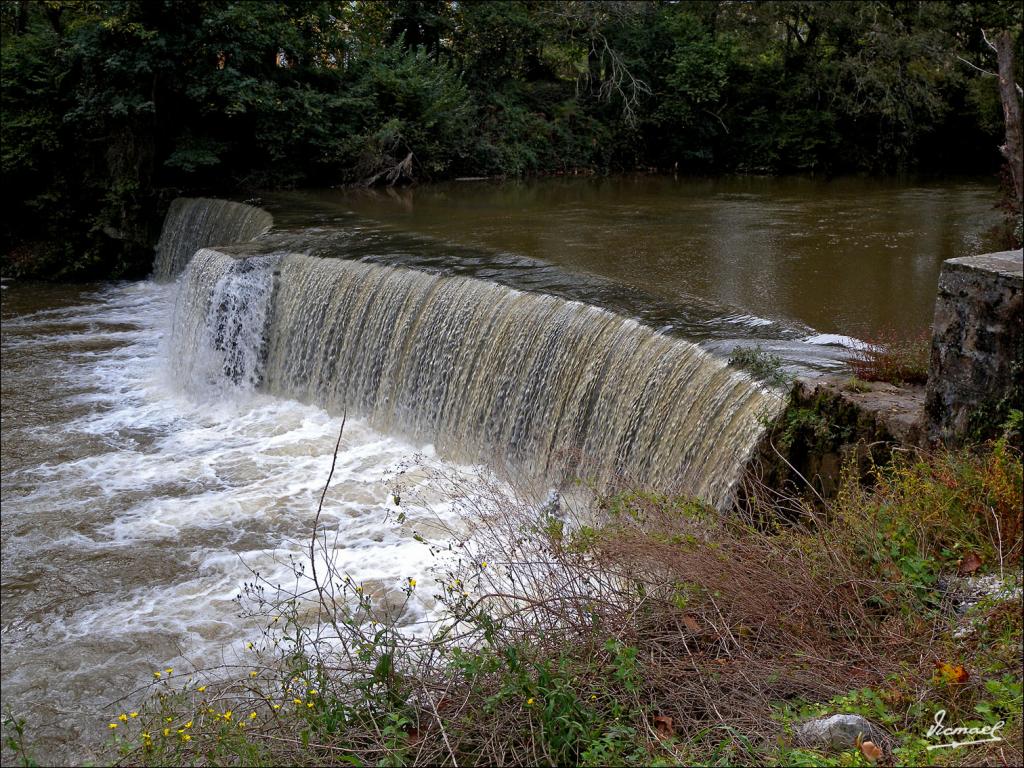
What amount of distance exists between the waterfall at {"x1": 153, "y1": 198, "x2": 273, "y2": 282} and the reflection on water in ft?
1.90

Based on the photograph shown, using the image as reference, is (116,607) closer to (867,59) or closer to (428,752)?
(428,752)

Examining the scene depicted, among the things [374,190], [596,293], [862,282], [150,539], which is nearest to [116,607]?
[150,539]

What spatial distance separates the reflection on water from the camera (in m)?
9.20

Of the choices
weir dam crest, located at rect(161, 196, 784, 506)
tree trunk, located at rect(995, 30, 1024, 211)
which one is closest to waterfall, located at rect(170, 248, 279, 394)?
weir dam crest, located at rect(161, 196, 784, 506)

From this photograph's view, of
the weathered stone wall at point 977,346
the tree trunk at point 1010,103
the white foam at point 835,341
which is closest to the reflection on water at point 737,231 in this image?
the white foam at point 835,341

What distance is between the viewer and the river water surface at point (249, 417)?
19.9 ft

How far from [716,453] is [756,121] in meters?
18.8

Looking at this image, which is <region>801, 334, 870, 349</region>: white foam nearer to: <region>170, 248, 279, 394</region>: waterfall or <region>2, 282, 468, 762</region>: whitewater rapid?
<region>2, 282, 468, 762</region>: whitewater rapid

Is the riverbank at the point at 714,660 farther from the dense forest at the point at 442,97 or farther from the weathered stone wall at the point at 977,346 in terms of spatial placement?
the dense forest at the point at 442,97

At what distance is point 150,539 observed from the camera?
727cm
